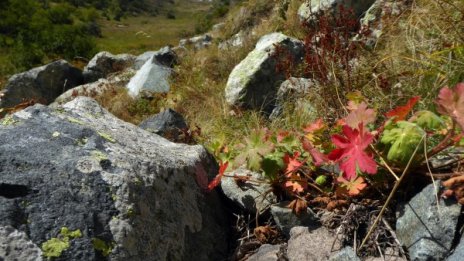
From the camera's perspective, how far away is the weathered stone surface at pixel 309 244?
195cm

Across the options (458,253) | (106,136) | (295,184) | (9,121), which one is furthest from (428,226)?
(9,121)

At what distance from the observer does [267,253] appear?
2137mm

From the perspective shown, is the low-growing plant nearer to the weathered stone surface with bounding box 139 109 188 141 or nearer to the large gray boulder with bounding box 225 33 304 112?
the weathered stone surface with bounding box 139 109 188 141

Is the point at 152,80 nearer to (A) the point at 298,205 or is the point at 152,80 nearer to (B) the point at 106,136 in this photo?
(B) the point at 106,136

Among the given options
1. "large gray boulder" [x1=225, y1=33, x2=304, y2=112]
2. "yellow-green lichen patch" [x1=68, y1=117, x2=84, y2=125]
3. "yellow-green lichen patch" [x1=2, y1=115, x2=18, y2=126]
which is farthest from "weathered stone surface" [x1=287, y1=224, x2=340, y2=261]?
"large gray boulder" [x1=225, y1=33, x2=304, y2=112]

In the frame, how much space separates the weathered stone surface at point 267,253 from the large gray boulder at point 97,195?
21 centimetres

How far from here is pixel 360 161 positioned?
67.1 inches

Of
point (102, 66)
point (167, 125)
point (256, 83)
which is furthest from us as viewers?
point (102, 66)

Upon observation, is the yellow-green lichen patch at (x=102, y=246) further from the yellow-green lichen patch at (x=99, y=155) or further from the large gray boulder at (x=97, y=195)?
the yellow-green lichen patch at (x=99, y=155)

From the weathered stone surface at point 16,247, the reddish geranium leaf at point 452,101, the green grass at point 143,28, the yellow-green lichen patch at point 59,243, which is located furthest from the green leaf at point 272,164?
the green grass at point 143,28

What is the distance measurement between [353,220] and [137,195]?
941 millimetres

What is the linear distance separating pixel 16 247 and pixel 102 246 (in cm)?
30

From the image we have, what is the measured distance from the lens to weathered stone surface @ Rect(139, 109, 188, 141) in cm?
404

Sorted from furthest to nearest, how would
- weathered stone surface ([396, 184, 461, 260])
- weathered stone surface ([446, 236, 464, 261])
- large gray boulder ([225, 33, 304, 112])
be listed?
1. large gray boulder ([225, 33, 304, 112])
2. weathered stone surface ([396, 184, 461, 260])
3. weathered stone surface ([446, 236, 464, 261])
